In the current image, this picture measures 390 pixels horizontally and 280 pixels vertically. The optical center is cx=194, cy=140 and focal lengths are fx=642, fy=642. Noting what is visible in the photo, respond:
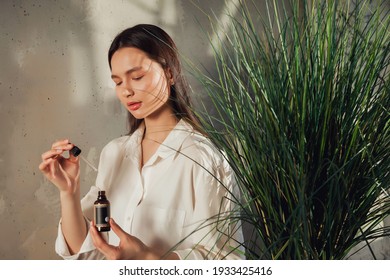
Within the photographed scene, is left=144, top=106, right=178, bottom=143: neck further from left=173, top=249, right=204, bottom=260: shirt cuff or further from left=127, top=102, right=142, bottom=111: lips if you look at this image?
left=173, top=249, right=204, bottom=260: shirt cuff

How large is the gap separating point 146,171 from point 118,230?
0.25 meters

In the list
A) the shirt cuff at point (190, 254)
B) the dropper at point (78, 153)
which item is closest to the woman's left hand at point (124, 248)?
the shirt cuff at point (190, 254)

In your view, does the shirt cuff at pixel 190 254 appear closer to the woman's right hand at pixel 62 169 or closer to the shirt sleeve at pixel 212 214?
the shirt sleeve at pixel 212 214

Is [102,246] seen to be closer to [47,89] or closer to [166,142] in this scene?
[166,142]

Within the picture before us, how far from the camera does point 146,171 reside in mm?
2504

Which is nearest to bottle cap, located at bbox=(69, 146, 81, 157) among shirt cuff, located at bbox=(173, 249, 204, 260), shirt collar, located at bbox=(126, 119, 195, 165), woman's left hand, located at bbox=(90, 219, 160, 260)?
shirt collar, located at bbox=(126, 119, 195, 165)

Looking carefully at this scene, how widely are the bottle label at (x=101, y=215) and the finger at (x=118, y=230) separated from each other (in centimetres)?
3

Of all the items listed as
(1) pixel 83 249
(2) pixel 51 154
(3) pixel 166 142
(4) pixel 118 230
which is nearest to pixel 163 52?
(3) pixel 166 142

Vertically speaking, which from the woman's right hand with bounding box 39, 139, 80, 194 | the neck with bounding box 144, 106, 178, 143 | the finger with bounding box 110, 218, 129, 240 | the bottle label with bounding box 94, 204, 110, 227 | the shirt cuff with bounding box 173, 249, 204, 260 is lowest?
the shirt cuff with bounding box 173, 249, 204, 260

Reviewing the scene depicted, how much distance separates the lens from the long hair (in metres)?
2.48

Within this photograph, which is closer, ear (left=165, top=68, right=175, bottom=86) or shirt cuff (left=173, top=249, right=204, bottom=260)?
shirt cuff (left=173, top=249, right=204, bottom=260)

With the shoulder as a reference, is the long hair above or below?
above

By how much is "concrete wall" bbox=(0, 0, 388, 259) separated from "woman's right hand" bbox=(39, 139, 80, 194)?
0.03m
